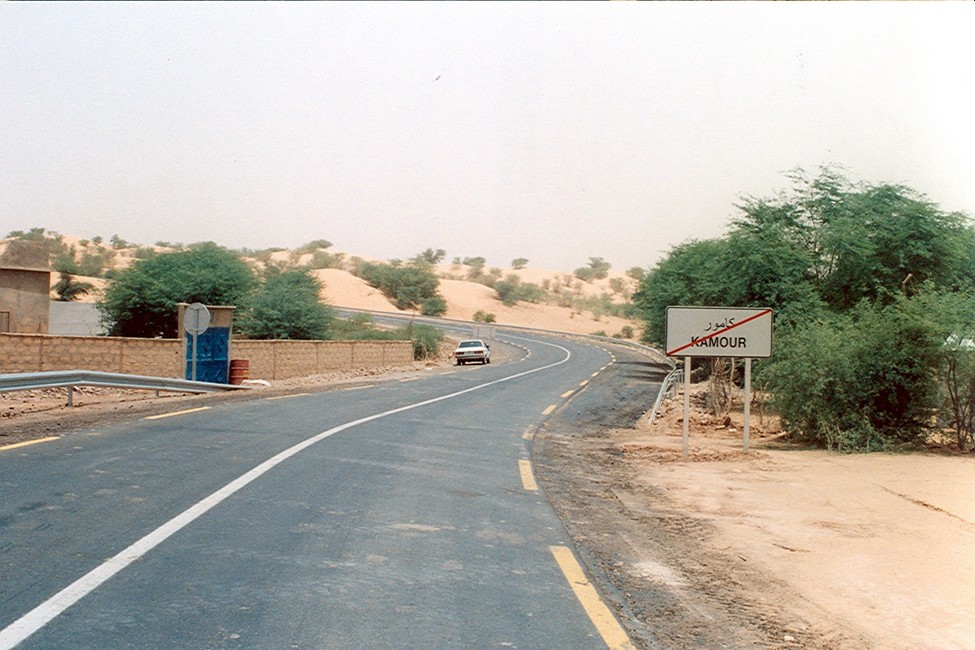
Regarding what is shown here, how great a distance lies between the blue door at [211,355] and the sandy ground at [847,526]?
60.9ft

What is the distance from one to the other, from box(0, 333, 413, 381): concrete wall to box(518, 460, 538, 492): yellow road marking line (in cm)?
1731

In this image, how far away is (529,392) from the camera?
3225 centimetres

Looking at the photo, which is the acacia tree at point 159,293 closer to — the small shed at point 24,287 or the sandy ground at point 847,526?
the small shed at point 24,287

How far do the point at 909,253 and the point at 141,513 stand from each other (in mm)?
24475

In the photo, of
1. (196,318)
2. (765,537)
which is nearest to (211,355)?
(196,318)

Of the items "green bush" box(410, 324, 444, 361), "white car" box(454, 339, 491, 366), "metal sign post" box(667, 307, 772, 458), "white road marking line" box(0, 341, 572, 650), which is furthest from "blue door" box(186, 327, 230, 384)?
"green bush" box(410, 324, 444, 361)

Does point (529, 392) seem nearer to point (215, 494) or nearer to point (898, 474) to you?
point (898, 474)

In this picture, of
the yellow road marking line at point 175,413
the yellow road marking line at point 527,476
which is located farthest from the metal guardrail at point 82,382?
the yellow road marking line at point 527,476

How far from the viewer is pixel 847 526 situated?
985 centimetres

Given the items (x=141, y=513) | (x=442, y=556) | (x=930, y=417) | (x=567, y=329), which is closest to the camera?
(x=442, y=556)

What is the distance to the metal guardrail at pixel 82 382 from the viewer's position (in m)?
17.9

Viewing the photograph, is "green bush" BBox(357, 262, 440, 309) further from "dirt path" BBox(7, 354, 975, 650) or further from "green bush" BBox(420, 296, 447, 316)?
"dirt path" BBox(7, 354, 975, 650)

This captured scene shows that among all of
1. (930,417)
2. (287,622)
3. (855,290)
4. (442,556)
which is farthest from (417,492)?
(855,290)

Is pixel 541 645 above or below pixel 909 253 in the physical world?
below
